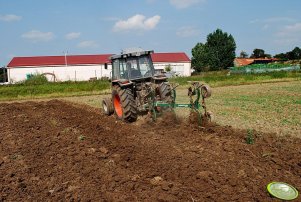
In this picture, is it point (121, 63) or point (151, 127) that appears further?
point (121, 63)

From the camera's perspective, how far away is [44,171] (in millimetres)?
5910

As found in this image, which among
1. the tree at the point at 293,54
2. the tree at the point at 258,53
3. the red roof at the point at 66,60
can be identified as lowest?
the red roof at the point at 66,60

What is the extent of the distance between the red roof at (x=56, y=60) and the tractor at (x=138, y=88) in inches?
1594

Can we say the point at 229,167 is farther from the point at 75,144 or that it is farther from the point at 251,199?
the point at 75,144

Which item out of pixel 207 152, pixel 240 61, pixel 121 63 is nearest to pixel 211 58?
pixel 240 61

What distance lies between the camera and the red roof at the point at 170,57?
5553cm

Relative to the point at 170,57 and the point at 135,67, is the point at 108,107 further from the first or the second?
the point at 170,57

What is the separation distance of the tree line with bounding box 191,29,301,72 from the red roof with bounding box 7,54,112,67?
2150 cm

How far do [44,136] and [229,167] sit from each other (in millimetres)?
5020

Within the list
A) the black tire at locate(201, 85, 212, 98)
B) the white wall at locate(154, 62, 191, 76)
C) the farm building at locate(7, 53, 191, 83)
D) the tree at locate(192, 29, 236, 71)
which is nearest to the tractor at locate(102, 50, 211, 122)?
the black tire at locate(201, 85, 212, 98)

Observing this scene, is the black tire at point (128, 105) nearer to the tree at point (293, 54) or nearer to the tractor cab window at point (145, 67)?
the tractor cab window at point (145, 67)

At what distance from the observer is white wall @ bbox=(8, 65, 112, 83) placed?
51.0 metres

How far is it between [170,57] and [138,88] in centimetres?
4648

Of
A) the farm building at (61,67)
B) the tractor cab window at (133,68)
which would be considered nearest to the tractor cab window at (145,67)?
the tractor cab window at (133,68)
